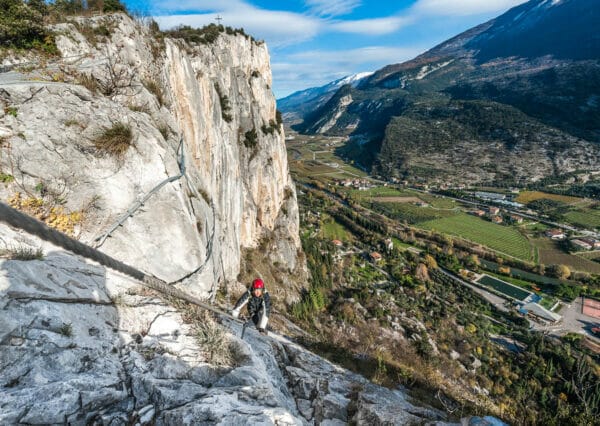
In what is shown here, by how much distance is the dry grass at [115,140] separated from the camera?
6.56 m

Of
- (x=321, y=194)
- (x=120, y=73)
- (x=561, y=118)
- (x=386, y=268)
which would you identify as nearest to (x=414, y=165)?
(x=321, y=194)

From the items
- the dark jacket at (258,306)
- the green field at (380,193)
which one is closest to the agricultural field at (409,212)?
the green field at (380,193)

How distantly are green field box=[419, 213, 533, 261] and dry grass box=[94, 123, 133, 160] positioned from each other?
11095 cm

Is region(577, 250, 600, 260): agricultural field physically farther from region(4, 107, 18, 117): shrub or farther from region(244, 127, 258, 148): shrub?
region(4, 107, 18, 117): shrub

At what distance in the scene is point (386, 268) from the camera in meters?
81.3

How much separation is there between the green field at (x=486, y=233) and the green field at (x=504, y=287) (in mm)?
18563

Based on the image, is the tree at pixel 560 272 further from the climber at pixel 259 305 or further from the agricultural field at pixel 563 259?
the climber at pixel 259 305

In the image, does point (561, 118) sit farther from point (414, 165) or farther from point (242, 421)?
point (242, 421)

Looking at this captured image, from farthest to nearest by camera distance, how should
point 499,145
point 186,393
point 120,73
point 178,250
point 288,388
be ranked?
point 499,145 → point 120,73 → point 178,250 → point 288,388 → point 186,393

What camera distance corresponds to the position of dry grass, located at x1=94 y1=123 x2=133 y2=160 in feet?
21.5

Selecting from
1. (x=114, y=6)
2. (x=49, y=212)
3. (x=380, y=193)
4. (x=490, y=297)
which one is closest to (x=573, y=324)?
(x=490, y=297)

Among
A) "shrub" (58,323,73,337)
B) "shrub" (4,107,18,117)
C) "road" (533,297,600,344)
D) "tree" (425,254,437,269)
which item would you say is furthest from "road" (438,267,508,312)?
"shrub" (4,107,18,117)

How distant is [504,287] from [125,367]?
3670 inches

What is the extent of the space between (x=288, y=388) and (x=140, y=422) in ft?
11.0
